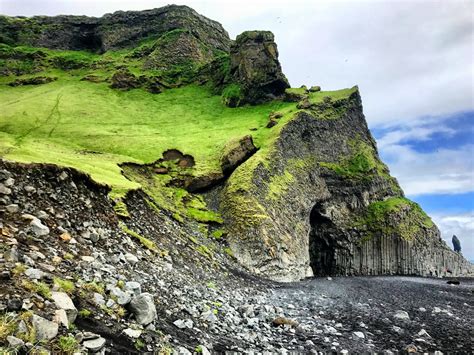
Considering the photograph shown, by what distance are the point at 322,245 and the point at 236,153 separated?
29.5 metres

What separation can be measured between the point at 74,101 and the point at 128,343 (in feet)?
272

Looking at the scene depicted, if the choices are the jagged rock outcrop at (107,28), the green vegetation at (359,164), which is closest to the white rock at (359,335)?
the green vegetation at (359,164)

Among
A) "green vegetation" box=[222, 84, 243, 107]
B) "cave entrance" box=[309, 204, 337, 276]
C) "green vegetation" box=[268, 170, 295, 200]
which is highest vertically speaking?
"green vegetation" box=[222, 84, 243, 107]

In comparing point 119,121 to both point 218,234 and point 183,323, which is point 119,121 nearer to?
point 218,234

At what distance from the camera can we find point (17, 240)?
11234 millimetres

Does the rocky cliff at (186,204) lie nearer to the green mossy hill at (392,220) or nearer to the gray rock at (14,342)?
the gray rock at (14,342)

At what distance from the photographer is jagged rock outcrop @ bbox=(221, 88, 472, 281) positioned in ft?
142

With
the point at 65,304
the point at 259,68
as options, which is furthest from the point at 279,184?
the point at 259,68

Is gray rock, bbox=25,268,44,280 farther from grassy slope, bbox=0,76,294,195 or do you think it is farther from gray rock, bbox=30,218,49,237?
grassy slope, bbox=0,76,294,195

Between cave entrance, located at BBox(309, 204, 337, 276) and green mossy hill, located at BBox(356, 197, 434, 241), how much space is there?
6.70 meters

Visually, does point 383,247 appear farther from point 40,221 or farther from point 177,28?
point 177,28

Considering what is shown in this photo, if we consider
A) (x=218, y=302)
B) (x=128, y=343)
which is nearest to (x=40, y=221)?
(x=128, y=343)

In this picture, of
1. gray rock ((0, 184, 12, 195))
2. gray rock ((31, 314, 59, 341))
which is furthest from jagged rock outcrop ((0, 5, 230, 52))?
gray rock ((31, 314, 59, 341))

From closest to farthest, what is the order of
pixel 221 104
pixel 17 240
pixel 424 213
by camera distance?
pixel 17 240
pixel 424 213
pixel 221 104
